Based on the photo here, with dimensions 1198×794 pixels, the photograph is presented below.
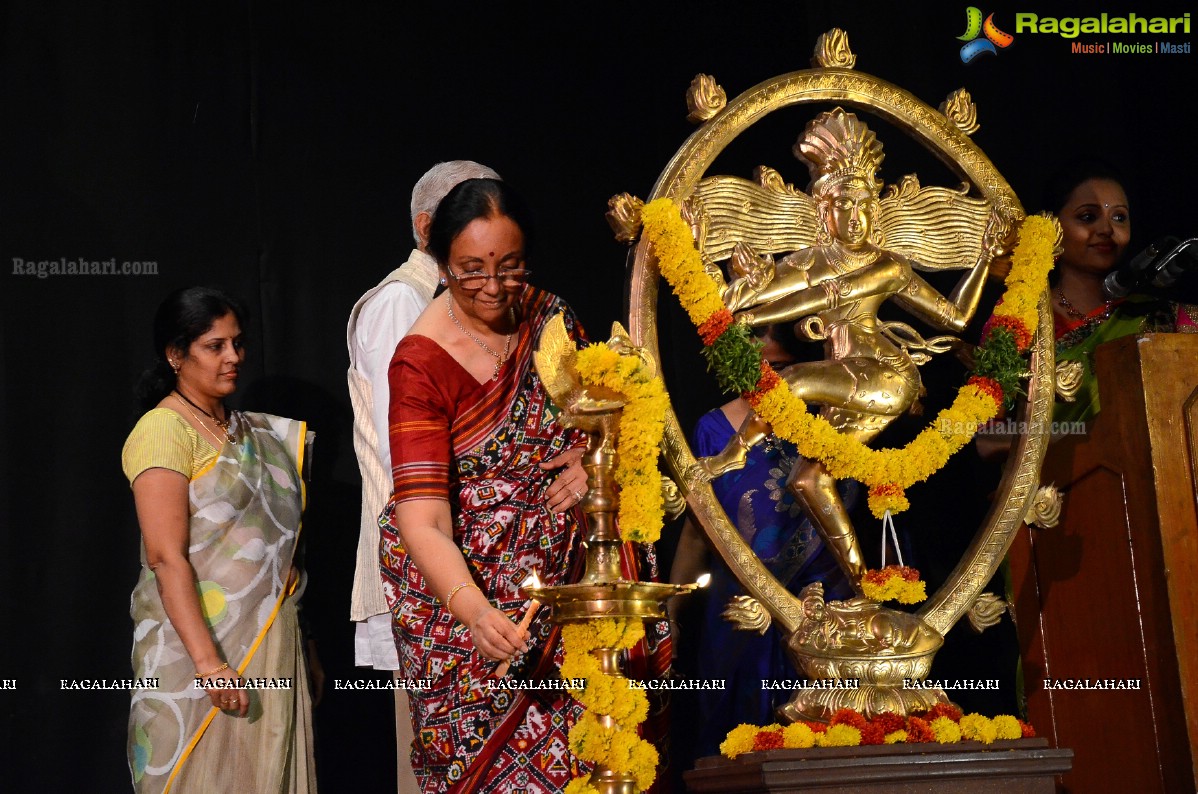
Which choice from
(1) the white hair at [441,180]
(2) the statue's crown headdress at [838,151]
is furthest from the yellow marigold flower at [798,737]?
(1) the white hair at [441,180]

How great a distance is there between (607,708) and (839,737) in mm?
479

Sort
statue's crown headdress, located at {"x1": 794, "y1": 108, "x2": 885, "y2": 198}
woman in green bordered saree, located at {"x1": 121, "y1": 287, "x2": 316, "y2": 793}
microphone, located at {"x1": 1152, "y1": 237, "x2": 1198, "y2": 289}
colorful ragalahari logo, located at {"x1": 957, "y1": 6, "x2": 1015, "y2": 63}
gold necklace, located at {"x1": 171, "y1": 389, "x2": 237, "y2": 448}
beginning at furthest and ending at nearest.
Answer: colorful ragalahari logo, located at {"x1": 957, "y1": 6, "x2": 1015, "y2": 63} → gold necklace, located at {"x1": 171, "y1": 389, "x2": 237, "y2": 448} → woman in green bordered saree, located at {"x1": 121, "y1": 287, "x2": 316, "y2": 793} → microphone, located at {"x1": 1152, "y1": 237, "x2": 1198, "y2": 289} → statue's crown headdress, located at {"x1": 794, "y1": 108, "x2": 885, "y2": 198}

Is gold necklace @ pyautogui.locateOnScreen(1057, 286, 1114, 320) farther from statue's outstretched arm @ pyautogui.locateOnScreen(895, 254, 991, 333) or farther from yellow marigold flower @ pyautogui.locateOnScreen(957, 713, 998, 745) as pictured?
yellow marigold flower @ pyautogui.locateOnScreen(957, 713, 998, 745)

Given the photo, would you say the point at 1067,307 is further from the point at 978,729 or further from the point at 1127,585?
the point at 978,729

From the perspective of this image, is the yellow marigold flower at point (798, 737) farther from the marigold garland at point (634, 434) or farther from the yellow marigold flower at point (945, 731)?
the marigold garland at point (634, 434)

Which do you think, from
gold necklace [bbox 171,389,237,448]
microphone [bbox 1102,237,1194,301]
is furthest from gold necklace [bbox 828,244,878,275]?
gold necklace [bbox 171,389,237,448]

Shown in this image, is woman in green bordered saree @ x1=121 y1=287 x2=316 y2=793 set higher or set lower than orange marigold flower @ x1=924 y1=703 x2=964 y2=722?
higher

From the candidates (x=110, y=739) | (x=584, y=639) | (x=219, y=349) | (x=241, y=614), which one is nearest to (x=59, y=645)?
(x=110, y=739)

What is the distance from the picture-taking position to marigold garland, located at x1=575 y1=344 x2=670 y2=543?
2.63m

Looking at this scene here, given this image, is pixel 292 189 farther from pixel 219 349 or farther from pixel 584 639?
pixel 584 639

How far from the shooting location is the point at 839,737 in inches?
106

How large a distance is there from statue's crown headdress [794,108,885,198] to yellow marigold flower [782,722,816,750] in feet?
3.84

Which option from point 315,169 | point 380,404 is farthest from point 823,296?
point 315,169

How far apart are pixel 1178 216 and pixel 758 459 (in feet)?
5.22
